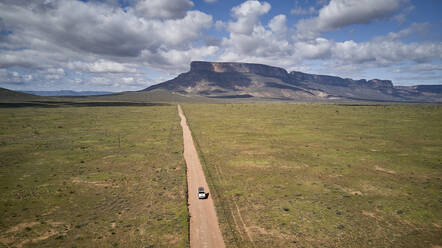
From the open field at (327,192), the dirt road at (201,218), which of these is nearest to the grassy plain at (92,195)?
the dirt road at (201,218)

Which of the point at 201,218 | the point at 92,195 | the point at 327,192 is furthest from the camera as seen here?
the point at 327,192

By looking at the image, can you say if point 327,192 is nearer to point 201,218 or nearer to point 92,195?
point 201,218

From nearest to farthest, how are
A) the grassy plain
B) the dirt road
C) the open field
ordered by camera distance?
1. the dirt road
2. the grassy plain
3. the open field

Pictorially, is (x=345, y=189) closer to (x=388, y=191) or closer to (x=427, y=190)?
(x=388, y=191)

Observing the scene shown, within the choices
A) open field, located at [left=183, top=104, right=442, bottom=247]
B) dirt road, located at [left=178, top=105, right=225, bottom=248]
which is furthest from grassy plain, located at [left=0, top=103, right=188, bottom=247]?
open field, located at [left=183, top=104, right=442, bottom=247]

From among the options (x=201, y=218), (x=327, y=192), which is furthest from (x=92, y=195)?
(x=327, y=192)

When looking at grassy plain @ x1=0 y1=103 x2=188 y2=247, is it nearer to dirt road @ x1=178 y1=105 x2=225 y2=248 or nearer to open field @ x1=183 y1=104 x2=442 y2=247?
dirt road @ x1=178 y1=105 x2=225 y2=248
